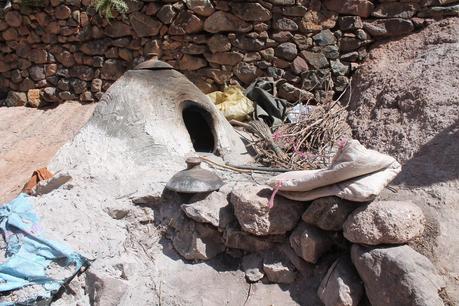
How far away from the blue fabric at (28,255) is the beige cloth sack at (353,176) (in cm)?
149

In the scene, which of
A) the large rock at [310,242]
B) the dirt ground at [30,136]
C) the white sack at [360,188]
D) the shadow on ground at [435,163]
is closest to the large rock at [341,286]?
the large rock at [310,242]

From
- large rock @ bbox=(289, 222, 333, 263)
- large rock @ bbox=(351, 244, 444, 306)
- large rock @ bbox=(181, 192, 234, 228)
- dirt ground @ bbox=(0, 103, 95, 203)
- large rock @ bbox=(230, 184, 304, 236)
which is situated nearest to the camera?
large rock @ bbox=(351, 244, 444, 306)

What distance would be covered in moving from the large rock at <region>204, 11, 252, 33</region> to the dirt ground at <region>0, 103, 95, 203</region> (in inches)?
81.1

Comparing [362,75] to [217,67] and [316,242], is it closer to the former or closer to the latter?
[217,67]

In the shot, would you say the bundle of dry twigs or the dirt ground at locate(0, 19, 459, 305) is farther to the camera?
the bundle of dry twigs

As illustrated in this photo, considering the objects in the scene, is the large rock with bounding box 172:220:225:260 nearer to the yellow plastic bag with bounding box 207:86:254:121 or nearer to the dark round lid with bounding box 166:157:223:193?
the dark round lid with bounding box 166:157:223:193

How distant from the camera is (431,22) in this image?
18.0 ft

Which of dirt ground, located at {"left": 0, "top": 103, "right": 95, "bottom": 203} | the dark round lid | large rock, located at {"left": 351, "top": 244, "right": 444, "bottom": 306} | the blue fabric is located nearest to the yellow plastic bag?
dirt ground, located at {"left": 0, "top": 103, "right": 95, "bottom": 203}

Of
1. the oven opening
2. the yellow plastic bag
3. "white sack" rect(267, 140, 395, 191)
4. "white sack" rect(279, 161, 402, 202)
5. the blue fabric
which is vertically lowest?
the yellow plastic bag

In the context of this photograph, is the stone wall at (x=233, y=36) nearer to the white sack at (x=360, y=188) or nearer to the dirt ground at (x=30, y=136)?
the dirt ground at (x=30, y=136)

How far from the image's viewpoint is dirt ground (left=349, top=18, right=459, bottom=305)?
2756mm

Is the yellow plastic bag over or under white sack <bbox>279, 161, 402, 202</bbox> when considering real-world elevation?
under

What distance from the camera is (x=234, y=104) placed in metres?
5.48

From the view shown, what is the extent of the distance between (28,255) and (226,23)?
387 centimetres
